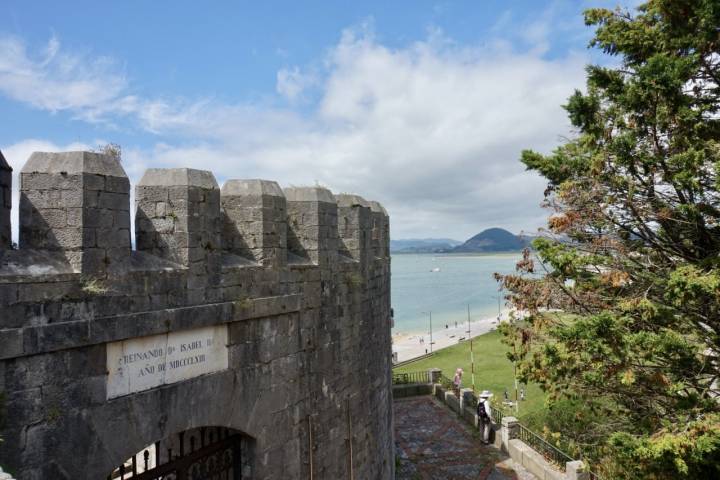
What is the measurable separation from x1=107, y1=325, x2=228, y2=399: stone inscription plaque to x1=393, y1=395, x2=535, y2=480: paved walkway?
331 inches

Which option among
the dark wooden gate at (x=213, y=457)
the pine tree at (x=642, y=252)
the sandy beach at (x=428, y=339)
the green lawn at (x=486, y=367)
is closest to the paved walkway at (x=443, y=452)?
the pine tree at (x=642, y=252)

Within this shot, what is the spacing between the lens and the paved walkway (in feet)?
39.8

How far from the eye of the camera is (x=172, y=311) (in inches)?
182

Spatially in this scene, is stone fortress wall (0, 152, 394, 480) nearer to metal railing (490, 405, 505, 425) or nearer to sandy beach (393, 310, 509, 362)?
metal railing (490, 405, 505, 425)

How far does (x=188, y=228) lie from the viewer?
4785 mm

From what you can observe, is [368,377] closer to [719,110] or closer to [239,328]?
[239,328]

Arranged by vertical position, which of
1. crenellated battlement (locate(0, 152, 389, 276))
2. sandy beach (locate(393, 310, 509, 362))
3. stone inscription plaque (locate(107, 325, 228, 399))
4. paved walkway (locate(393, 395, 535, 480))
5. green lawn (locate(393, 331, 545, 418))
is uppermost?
crenellated battlement (locate(0, 152, 389, 276))

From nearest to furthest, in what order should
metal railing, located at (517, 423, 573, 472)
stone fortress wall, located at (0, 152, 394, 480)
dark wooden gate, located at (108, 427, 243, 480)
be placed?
stone fortress wall, located at (0, 152, 394, 480)
dark wooden gate, located at (108, 427, 243, 480)
metal railing, located at (517, 423, 573, 472)

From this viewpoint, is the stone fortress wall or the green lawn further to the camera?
the green lawn

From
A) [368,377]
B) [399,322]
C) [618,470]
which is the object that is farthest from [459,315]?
[368,377]

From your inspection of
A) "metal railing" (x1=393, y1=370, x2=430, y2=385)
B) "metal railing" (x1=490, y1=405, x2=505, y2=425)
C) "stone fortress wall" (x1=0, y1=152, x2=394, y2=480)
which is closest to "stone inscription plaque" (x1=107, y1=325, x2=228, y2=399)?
"stone fortress wall" (x1=0, y1=152, x2=394, y2=480)

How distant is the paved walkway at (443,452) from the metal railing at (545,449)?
797 mm

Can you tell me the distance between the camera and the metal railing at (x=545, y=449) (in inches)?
487

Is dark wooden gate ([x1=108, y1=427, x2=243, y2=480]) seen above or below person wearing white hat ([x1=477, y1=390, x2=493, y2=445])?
above
